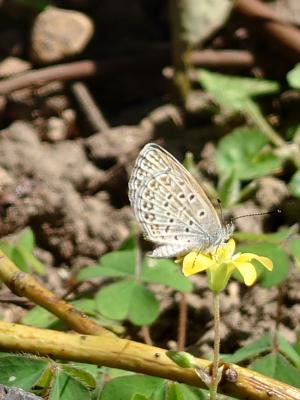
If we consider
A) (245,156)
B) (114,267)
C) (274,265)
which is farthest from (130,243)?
(245,156)

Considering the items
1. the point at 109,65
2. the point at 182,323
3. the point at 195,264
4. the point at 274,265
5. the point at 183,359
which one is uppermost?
the point at 195,264

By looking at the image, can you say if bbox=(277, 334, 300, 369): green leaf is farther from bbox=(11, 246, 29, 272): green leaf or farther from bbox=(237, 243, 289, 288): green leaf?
bbox=(11, 246, 29, 272): green leaf

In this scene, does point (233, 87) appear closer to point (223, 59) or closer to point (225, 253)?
point (223, 59)

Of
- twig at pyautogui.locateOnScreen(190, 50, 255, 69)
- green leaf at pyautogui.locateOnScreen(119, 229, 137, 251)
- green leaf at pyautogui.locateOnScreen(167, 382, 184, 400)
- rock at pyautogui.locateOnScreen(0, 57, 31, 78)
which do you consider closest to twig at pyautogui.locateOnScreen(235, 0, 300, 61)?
twig at pyautogui.locateOnScreen(190, 50, 255, 69)

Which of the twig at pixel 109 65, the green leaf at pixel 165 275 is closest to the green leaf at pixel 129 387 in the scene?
the green leaf at pixel 165 275

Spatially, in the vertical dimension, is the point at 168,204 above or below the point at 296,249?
above

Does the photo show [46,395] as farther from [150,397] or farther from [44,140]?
[44,140]
